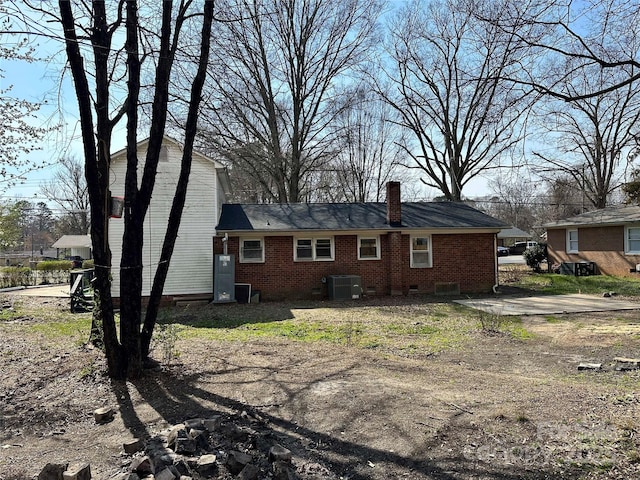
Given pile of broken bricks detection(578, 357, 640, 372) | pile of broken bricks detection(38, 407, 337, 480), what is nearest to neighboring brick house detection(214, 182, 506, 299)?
pile of broken bricks detection(578, 357, 640, 372)

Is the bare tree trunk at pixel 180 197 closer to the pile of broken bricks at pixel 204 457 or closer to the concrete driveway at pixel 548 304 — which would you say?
the pile of broken bricks at pixel 204 457

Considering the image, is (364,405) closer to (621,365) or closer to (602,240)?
(621,365)

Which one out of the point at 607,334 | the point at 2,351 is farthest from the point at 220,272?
the point at 607,334

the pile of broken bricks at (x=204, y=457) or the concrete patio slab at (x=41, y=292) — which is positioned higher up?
the pile of broken bricks at (x=204, y=457)

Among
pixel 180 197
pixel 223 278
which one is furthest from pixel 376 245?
pixel 180 197

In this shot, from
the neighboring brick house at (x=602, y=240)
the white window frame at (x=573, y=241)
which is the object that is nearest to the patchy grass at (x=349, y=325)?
the neighboring brick house at (x=602, y=240)

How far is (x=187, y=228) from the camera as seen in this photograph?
579 inches

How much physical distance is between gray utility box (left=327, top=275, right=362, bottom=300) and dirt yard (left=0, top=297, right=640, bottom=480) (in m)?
7.49

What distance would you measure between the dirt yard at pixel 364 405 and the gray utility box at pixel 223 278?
6793 mm

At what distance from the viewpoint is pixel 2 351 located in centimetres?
701

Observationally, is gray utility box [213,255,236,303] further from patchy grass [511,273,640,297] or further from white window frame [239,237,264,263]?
patchy grass [511,273,640,297]

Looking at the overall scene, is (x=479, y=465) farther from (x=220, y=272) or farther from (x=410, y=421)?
(x=220, y=272)

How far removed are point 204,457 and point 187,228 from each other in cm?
1251

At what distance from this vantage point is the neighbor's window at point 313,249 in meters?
15.5
